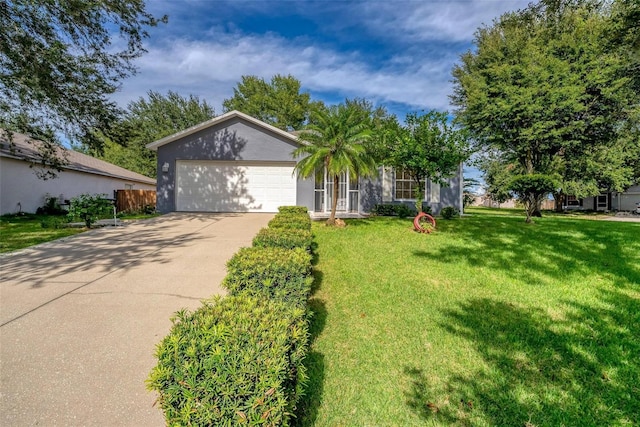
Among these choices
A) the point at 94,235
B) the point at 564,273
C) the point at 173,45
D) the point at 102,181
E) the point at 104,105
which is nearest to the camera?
the point at 564,273

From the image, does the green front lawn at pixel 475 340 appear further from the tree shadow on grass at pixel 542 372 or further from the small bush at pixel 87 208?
the small bush at pixel 87 208

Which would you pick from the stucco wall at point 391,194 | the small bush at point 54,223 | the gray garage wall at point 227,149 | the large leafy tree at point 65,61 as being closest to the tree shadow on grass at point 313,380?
the small bush at point 54,223

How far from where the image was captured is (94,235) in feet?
25.7

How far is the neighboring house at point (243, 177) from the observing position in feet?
43.9

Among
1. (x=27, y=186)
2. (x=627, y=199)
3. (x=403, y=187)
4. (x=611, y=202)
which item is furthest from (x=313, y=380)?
(x=611, y=202)

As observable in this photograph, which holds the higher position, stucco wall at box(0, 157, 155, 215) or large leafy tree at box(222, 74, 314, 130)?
large leafy tree at box(222, 74, 314, 130)

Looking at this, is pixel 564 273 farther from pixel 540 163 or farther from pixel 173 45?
pixel 173 45

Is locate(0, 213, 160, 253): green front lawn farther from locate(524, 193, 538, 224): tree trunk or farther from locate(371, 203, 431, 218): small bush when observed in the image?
locate(524, 193, 538, 224): tree trunk

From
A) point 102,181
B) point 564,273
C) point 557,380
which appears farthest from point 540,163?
point 102,181

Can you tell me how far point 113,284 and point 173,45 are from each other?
36.0ft

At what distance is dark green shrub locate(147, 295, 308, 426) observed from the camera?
139 centimetres

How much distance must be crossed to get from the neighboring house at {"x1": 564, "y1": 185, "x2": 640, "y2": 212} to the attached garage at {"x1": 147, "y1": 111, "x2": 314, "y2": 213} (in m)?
26.2

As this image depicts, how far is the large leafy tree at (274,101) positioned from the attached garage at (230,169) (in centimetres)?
1907

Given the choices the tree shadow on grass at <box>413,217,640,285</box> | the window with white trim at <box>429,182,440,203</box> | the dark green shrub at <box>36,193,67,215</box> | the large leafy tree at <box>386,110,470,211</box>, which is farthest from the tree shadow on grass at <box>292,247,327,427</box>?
the dark green shrub at <box>36,193,67,215</box>
